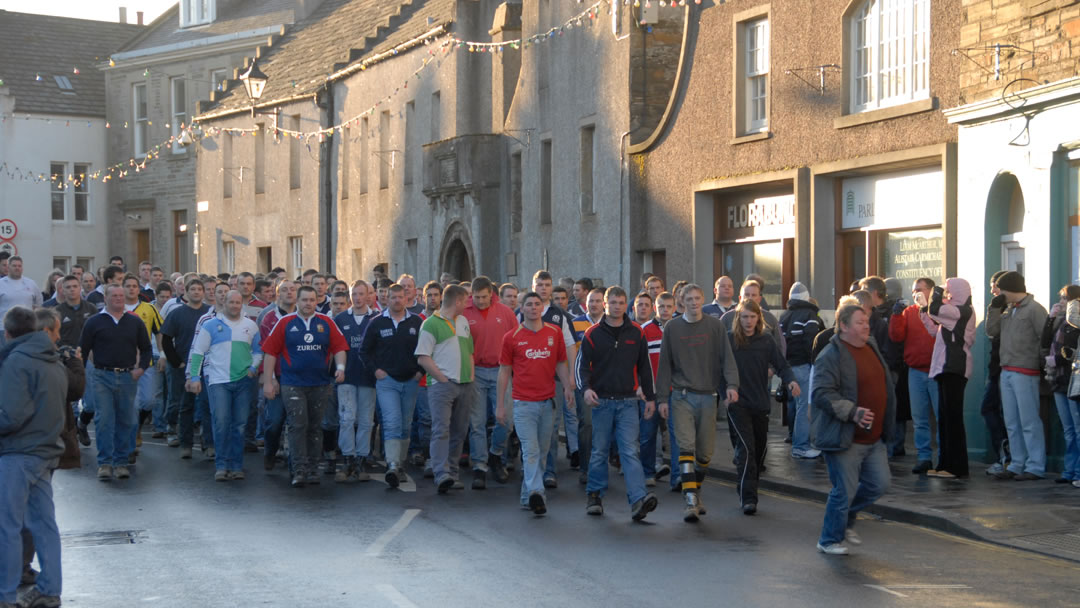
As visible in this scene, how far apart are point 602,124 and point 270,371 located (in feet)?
39.9

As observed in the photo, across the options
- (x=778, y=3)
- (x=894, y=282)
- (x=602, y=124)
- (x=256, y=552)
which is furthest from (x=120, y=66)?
(x=256, y=552)

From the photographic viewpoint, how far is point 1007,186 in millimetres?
15891

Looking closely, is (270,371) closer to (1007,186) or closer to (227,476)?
(227,476)

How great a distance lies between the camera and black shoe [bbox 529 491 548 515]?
40.0 ft

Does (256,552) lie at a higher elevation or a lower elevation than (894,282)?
lower

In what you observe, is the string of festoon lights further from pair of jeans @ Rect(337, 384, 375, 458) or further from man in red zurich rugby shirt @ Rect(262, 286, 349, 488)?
man in red zurich rugby shirt @ Rect(262, 286, 349, 488)

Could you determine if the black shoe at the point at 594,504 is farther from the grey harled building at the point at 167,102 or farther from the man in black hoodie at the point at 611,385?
the grey harled building at the point at 167,102

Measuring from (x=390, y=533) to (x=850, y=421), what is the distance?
3.45 metres

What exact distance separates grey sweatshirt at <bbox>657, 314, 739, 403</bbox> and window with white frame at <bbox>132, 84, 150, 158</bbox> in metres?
41.0

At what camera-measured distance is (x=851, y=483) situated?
409 inches

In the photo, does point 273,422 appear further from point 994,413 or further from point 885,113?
point 885,113

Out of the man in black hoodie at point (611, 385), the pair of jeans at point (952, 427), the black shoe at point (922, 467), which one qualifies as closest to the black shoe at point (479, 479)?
the man in black hoodie at point (611, 385)

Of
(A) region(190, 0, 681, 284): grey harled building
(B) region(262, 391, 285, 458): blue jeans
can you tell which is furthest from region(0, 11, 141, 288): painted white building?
(B) region(262, 391, 285, 458): blue jeans

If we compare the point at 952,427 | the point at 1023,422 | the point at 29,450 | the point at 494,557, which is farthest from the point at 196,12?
the point at 29,450
